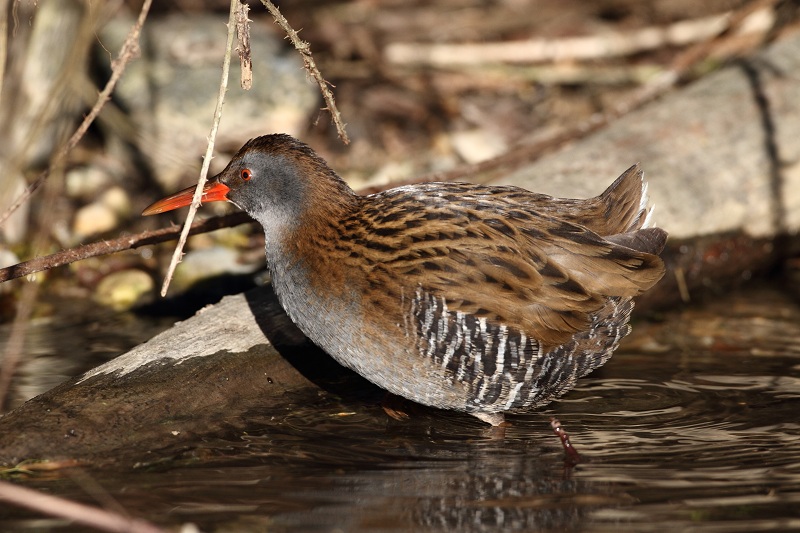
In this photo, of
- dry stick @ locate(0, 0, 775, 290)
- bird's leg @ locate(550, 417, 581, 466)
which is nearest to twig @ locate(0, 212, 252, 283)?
dry stick @ locate(0, 0, 775, 290)

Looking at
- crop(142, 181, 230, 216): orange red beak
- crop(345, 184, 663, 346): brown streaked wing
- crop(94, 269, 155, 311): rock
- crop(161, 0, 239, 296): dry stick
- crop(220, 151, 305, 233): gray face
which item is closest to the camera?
crop(161, 0, 239, 296): dry stick

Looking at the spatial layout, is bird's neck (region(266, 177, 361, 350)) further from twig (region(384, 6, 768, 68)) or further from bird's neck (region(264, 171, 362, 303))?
twig (region(384, 6, 768, 68))

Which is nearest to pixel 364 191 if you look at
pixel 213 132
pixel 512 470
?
pixel 213 132

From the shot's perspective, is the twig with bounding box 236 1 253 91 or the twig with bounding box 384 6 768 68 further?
the twig with bounding box 384 6 768 68

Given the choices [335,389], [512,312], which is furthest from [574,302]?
[335,389]

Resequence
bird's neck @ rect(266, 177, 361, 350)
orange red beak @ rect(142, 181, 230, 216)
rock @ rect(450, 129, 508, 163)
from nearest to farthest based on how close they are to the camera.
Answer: bird's neck @ rect(266, 177, 361, 350)
orange red beak @ rect(142, 181, 230, 216)
rock @ rect(450, 129, 508, 163)

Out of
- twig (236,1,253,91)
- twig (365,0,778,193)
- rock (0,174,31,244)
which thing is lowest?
twig (236,1,253,91)

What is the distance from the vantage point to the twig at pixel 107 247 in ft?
14.1

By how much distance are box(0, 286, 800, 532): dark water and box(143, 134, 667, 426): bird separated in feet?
0.77

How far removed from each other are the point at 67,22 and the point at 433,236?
11.3ft

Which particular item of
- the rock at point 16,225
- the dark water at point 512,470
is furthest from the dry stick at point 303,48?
the rock at point 16,225

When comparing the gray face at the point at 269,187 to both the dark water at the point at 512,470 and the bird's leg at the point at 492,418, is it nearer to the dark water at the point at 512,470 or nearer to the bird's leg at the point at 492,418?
the dark water at the point at 512,470

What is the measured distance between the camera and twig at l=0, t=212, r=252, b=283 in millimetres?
4312

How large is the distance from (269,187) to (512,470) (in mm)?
1479
